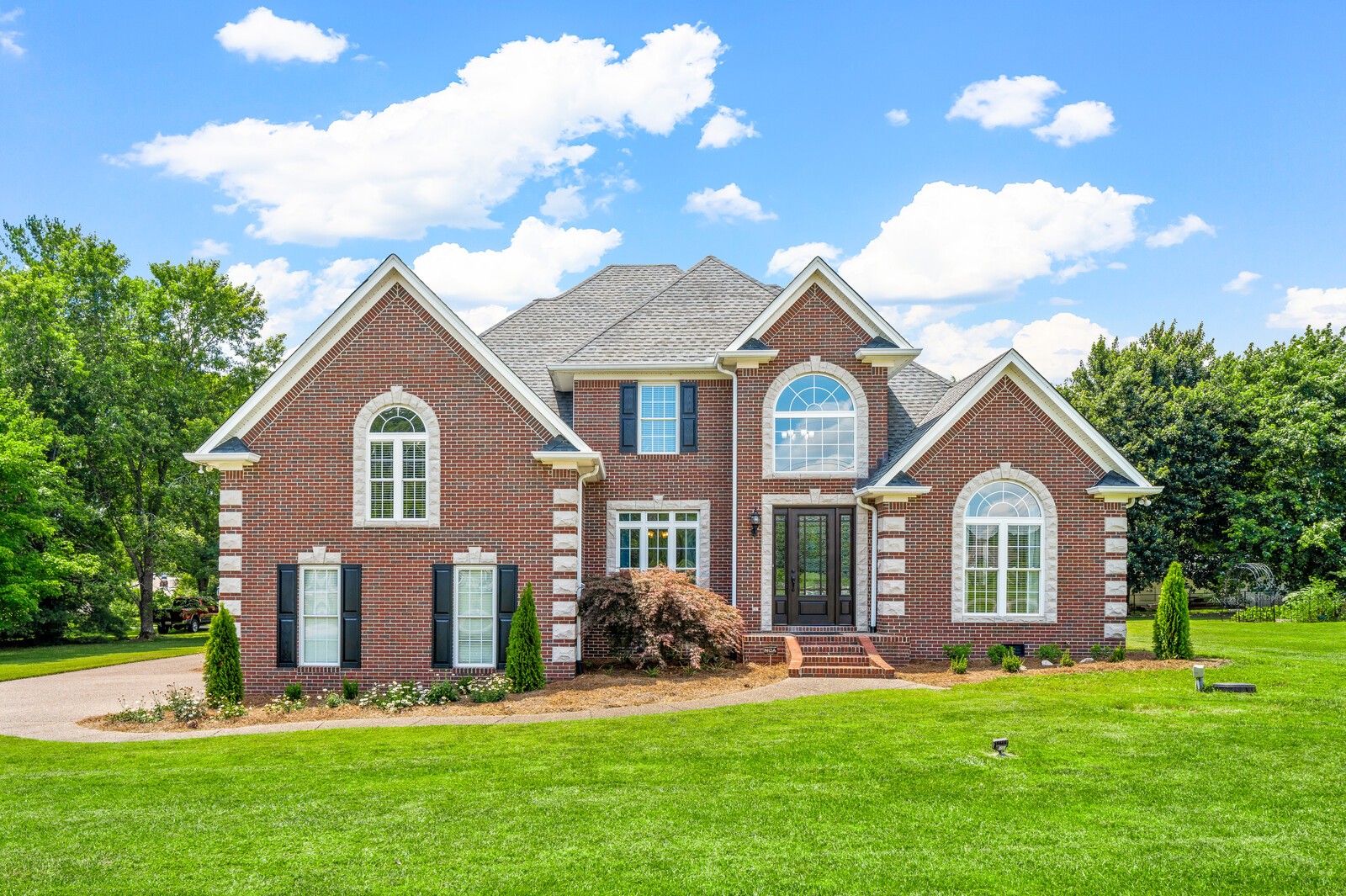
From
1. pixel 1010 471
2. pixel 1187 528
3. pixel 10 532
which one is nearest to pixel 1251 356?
pixel 1187 528

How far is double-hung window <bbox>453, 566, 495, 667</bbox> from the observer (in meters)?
16.1

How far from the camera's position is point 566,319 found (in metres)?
23.4

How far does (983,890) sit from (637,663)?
34.4ft

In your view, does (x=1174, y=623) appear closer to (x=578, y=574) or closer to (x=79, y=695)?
(x=578, y=574)

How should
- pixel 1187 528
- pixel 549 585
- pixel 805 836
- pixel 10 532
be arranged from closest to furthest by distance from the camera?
1. pixel 805 836
2. pixel 549 585
3. pixel 10 532
4. pixel 1187 528

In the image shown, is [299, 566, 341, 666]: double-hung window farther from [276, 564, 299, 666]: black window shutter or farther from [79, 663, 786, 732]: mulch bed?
[79, 663, 786, 732]: mulch bed

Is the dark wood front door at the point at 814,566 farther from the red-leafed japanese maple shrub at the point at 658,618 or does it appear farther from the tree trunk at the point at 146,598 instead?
the tree trunk at the point at 146,598

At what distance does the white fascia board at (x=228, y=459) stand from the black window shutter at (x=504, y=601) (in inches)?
200

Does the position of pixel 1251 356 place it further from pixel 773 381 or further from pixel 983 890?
pixel 983 890

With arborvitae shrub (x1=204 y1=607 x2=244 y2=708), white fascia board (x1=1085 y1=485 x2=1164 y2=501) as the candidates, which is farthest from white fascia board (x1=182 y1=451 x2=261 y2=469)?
white fascia board (x1=1085 y1=485 x2=1164 y2=501)

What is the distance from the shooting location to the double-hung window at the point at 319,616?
16.0 meters

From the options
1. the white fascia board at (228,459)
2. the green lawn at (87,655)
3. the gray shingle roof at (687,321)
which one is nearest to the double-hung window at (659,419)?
the gray shingle roof at (687,321)

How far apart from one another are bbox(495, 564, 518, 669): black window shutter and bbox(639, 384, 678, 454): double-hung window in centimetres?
493

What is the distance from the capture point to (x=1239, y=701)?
12727mm
